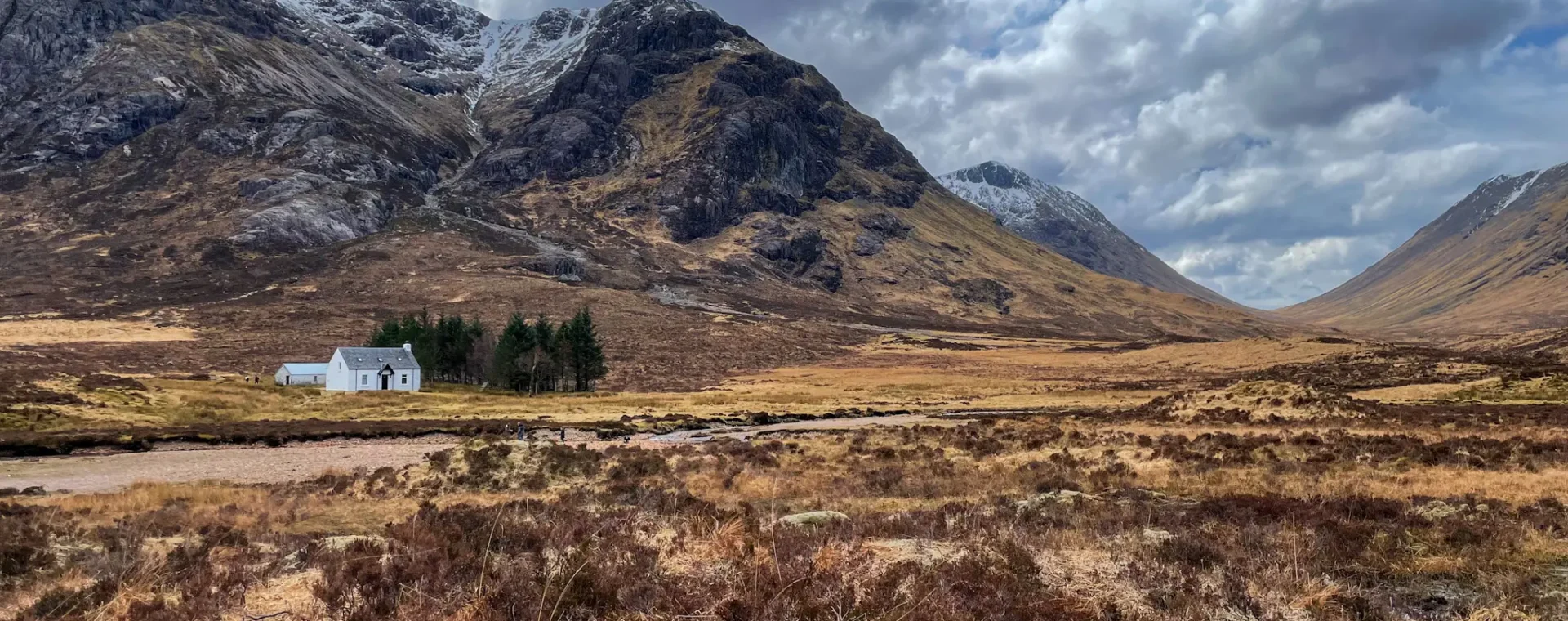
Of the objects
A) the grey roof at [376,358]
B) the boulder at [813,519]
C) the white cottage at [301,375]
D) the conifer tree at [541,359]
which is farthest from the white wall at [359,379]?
the boulder at [813,519]

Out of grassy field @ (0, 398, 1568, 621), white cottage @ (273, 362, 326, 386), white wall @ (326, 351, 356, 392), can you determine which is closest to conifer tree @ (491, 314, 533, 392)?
white wall @ (326, 351, 356, 392)

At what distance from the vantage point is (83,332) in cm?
11131

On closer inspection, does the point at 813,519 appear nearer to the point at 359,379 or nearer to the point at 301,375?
the point at 359,379

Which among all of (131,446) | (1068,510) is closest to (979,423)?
(1068,510)

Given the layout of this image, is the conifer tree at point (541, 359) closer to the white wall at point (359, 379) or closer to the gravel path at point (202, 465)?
the white wall at point (359, 379)

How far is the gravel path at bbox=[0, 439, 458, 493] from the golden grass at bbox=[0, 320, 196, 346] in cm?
9102

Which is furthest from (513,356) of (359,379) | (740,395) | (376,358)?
(740,395)

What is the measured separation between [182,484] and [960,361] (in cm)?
11088

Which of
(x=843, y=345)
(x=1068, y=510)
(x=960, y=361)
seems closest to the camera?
(x=1068, y=510)

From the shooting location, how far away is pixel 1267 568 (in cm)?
962

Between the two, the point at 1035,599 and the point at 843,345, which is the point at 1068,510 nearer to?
the point at 1035,599

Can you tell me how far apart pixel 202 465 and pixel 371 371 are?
4328 cm

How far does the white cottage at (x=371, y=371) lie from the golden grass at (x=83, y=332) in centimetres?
5782

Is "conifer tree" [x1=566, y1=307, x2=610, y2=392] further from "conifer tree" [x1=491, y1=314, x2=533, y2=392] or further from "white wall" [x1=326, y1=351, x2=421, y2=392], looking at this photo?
"white wall" [x1=326, y1=351, x2=421, y2=392]
